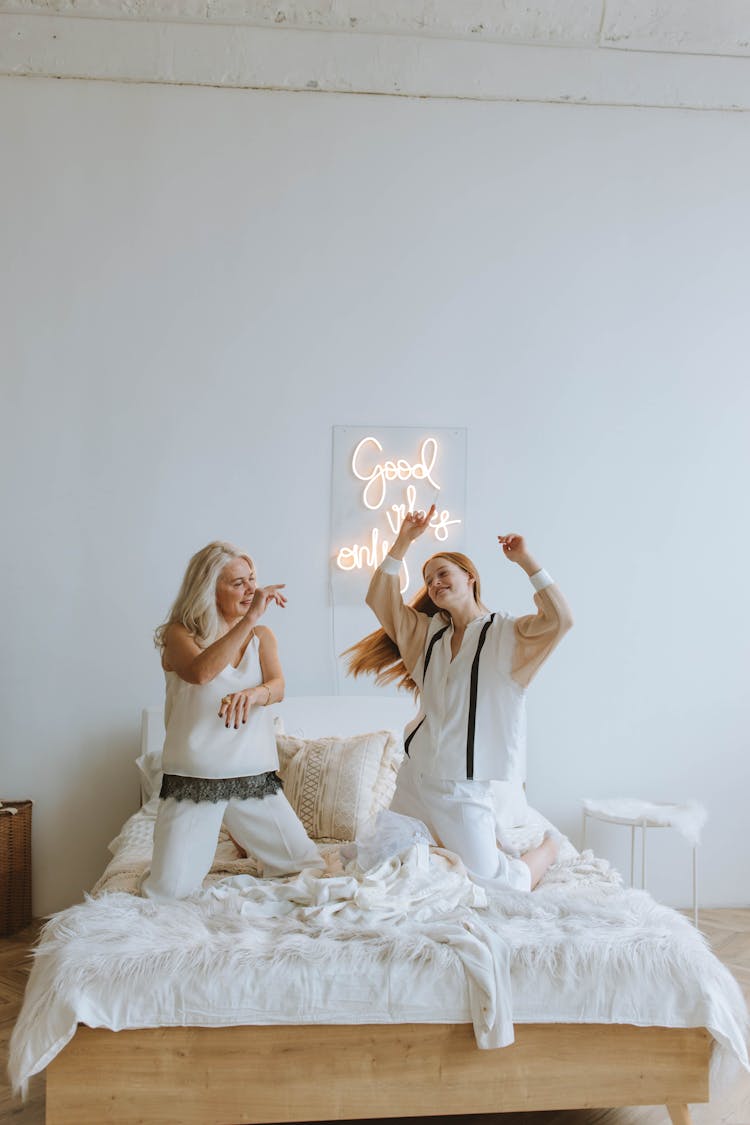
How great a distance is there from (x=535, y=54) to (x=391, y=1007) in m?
3.97

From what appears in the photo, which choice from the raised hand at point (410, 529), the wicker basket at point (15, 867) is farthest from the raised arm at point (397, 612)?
the wicker basket at point (15, 867)

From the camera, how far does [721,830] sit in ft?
15.0

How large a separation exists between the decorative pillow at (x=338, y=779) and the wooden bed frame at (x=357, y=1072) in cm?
124

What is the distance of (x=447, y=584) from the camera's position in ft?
10.3

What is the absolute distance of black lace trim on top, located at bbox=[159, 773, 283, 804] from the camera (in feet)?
9.41

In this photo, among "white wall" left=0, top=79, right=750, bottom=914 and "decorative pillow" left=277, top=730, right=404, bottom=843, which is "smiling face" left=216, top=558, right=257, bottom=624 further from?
"white wall" left=0, top=79, right=750, bottom=914

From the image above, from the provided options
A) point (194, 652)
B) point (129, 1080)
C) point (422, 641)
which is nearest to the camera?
point (129, 1080)

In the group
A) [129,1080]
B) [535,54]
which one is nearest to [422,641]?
[129,1080]

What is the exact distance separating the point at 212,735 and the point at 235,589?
41 cm

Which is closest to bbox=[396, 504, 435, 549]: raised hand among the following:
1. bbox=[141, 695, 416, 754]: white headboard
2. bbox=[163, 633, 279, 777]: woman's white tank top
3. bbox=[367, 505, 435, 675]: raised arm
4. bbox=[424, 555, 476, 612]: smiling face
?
bbox=[367, 505, 435, 675]: raised arm

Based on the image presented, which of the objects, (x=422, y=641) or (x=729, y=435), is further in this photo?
(x=729, y=435)

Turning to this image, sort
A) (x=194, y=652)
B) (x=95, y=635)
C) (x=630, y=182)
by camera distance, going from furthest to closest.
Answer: (x=630, y=182) → (x=95, y=635) → (x=194, y=652)

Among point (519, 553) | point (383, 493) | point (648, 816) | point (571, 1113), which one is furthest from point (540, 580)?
point (383, 493)

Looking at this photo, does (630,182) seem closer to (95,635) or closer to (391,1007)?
(95,635)
